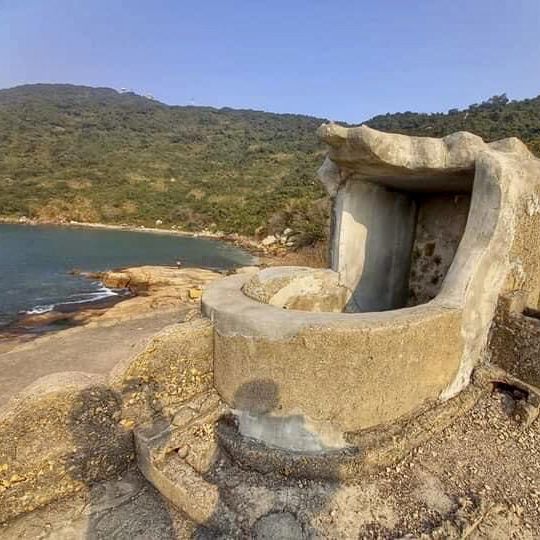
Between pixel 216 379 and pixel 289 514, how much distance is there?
1.19 m

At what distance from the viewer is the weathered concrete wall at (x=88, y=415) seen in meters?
3.14

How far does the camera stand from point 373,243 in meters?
5.45

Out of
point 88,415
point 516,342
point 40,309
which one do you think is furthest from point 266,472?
point 40,309

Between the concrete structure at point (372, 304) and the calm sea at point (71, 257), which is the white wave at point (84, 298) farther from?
the concrete structure at point (372, 304)

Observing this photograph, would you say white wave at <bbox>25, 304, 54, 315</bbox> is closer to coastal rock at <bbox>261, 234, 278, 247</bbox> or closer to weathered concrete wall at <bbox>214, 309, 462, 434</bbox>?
weathered concrete wall at <bbox>214, 309, 462, 434</bbox>

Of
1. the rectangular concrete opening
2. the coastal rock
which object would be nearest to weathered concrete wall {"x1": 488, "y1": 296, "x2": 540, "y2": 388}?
the rectangular concrete opening

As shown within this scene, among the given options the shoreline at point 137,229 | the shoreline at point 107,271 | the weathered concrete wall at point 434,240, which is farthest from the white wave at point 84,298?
the shoreline at point 137,229

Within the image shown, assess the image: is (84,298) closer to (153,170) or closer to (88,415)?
(88,415)

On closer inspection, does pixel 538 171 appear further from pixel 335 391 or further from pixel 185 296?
pixel 185 296

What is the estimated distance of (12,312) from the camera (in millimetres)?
14180

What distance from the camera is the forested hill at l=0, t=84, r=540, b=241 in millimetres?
34688

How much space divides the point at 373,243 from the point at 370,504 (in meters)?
3.25

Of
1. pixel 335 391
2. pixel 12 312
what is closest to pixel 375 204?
pixel 335 391

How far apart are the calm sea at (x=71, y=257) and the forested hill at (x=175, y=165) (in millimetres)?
5211
